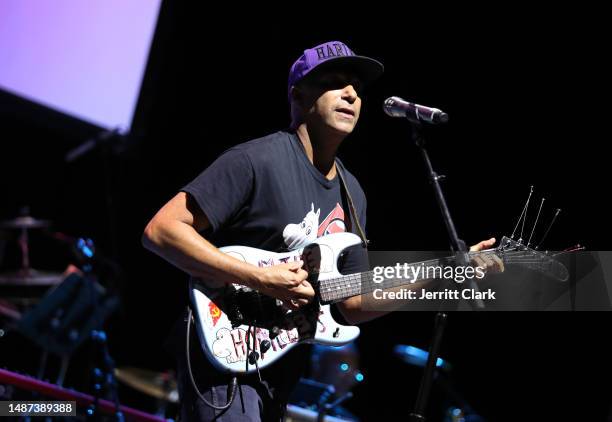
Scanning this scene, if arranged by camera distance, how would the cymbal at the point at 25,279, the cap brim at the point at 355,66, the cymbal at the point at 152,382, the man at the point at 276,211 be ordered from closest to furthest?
the man at the point at 276,211 < the cap brim at the point at 355,66 < the cymbal at the point at 152,382 < the cymbal at the point at 25,279

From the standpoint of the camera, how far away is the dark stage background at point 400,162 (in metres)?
5.01

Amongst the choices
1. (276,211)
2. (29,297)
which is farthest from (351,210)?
(29,297)

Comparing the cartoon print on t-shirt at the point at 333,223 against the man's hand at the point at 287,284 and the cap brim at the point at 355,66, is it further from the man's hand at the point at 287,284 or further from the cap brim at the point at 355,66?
the cap brim at the point at 355,66

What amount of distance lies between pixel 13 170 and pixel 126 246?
1.36 metres

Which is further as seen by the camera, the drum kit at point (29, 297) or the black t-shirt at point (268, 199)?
the drum kit at point (29, 297)

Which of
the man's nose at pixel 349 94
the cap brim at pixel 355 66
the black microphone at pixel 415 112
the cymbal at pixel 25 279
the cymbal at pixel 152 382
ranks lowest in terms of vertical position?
the cymbal at pixel 152 382

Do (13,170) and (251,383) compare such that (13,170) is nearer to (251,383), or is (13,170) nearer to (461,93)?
(461,93)

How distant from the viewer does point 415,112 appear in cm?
291

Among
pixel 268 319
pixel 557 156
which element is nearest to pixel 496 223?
pixel 557 156

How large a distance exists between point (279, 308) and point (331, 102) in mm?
994

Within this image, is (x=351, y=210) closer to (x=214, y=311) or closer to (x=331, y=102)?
(x=331, y=102)

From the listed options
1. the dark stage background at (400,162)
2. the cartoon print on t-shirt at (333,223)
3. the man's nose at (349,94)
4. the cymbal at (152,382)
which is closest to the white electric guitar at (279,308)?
the cartoon print on t-shirt at (333,223)

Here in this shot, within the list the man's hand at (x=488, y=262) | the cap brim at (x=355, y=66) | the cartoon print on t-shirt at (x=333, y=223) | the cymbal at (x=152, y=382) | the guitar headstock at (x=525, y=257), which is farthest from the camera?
the cymbal at (x=152, y=382)

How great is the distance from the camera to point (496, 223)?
4.72 m
